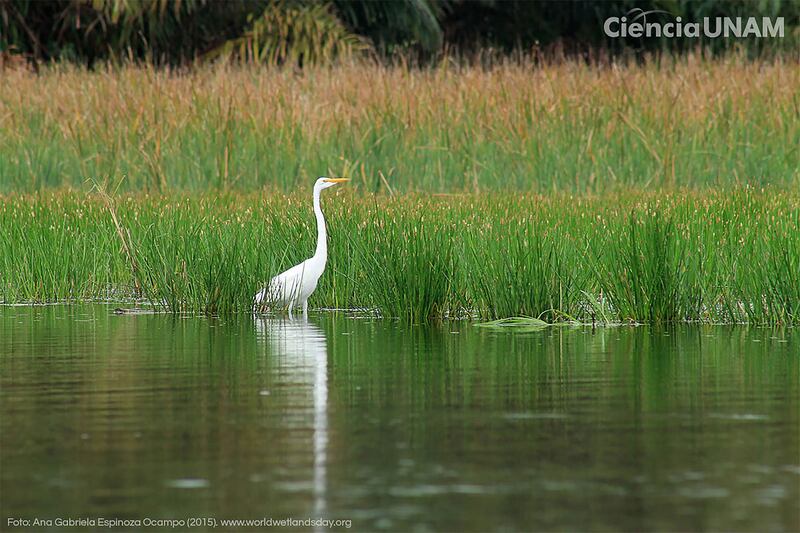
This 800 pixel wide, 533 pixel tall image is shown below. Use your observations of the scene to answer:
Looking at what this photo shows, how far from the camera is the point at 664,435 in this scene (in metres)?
5.78

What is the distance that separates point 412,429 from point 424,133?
9.99 meters

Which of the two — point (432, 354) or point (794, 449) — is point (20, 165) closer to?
point (432, 354)

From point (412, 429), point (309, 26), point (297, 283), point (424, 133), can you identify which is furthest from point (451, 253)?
point (309, 26)

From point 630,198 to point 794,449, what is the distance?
6904 mm

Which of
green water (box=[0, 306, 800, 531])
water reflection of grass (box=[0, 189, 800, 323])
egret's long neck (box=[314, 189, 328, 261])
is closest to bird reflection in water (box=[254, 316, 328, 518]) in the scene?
green water (box=[0, 306, 800, 531])

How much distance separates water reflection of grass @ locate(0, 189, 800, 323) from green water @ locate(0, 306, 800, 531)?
19.4 inches

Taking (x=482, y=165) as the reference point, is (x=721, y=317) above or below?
below

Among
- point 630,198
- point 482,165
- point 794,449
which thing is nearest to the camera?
point 794,449

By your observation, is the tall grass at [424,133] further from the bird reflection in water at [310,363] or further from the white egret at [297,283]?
the bird reflection in water at [310,363]

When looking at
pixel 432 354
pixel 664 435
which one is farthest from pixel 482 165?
pixel 664 435

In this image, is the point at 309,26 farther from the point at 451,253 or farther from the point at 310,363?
the point at 310,363

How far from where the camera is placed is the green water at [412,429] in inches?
→ 185

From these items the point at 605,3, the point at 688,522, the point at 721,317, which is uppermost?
the point at 605,3

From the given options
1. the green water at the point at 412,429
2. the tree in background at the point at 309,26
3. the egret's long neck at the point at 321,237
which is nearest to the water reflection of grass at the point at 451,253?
the egret's long neck at the point at 321,237
